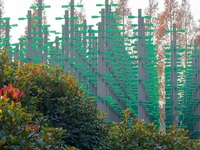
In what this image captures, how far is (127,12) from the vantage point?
117 ft

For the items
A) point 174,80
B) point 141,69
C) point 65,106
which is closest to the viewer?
point 65,106

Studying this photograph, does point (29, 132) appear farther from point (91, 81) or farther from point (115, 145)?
point (91, 81)

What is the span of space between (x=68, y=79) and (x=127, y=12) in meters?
28.5

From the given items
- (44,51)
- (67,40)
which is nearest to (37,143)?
(67,40)

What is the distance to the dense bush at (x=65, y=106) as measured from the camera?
22.6ft

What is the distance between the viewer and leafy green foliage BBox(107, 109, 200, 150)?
7.70 m

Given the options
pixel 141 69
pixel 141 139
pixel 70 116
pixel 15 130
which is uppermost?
pixel 141 69

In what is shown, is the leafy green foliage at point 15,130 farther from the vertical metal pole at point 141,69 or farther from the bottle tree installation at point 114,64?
the vertical metal pole at point 141,69

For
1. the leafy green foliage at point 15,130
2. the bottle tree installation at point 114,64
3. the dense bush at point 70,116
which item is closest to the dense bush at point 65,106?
the dense bush at point 70,116

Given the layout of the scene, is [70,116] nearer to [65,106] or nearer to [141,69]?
[65,106]

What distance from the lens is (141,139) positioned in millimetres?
7824

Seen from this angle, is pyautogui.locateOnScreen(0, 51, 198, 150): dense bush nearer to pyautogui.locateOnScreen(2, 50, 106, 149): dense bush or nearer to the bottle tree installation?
pyautogui.locateOnScreen(2, 50, 106, 149): dense bush

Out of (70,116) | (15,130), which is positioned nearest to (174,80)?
(70,116)

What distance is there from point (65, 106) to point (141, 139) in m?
1.39
